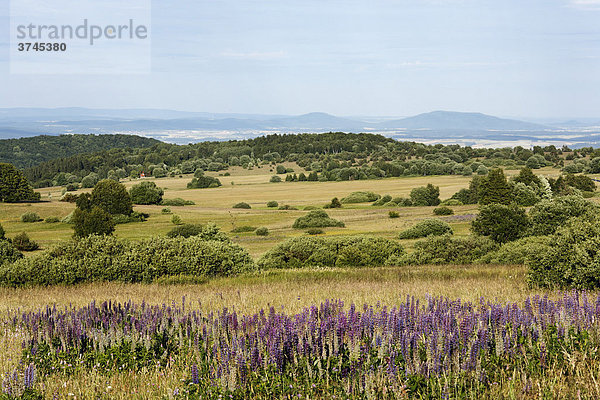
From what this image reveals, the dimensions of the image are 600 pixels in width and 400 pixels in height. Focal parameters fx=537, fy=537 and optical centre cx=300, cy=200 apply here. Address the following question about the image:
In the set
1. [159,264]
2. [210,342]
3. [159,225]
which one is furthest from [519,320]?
[159,225]

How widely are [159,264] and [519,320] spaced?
12798 millimetres

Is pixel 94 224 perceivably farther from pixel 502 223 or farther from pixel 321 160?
pixel 321 160

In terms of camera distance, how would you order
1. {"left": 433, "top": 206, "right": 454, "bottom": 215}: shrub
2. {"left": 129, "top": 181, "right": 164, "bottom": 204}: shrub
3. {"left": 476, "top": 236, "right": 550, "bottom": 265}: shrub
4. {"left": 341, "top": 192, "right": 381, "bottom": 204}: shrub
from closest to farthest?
1. {"left": 476, "top": 236, "right": 550, "bottom": 265}: shrub
2. {"left": 433, "top": 206, "right": 454, "bottom": 215}: shrub
3. {"left": 129, "top": 181, "right": 164, "bottom": 204}: shrub
4. {"left": 341, "top": 192, "right": 381, "bottom": 204}: shrub

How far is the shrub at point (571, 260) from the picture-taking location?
35.4 ft

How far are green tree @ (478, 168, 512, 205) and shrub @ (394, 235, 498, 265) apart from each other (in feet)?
125

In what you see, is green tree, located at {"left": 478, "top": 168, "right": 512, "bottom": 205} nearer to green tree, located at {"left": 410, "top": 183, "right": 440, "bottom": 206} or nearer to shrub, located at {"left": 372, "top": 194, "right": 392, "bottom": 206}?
green tree, located at {"left": 410, "top": 183, "right": 440, "bottom": 206}

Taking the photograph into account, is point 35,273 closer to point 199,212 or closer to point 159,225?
point 159,225

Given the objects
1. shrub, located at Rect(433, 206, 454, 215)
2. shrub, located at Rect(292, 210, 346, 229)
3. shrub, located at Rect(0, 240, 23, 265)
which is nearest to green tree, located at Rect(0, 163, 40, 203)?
shrub, located at Rect(292, 210, 346, 229)

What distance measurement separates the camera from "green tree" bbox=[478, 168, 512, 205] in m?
64.5

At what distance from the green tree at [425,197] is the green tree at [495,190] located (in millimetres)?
16564

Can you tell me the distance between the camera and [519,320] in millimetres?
6152

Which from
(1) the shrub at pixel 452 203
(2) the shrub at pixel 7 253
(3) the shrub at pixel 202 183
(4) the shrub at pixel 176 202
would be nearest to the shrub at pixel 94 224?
(2) the shrub at pixel 7 253

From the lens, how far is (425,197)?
283 feet

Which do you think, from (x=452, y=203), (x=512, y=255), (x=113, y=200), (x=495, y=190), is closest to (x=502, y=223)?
(x=512, y=255)
